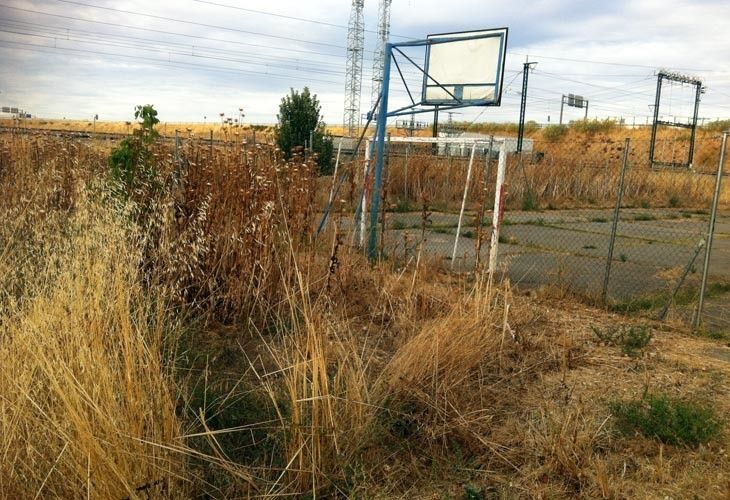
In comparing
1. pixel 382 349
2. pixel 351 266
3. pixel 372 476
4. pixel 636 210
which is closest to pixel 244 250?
pixel 351 266

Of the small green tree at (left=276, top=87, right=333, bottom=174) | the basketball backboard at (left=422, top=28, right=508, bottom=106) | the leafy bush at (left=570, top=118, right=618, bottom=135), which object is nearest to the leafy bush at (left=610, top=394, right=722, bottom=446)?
the basketball backboard at (left=422, top=28, right=508, bottom=106)

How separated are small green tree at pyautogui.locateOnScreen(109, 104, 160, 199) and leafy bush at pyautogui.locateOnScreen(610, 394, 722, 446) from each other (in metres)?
3.79

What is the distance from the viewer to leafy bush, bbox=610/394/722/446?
336 centimetres

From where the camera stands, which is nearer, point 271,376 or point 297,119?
point 271,376

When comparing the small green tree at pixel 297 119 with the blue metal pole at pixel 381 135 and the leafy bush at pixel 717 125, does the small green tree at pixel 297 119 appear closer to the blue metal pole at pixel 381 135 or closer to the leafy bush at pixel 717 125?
the blue metal pole at pixel 381 135

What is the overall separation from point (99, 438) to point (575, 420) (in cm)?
215

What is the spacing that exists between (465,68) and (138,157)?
533cm

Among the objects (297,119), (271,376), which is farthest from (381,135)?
(297,119)

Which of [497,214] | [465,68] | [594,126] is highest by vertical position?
[594,126]

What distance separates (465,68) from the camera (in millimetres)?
9141

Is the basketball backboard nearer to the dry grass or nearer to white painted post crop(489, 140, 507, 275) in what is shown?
white painted post crop(489, 140, 507, 275)

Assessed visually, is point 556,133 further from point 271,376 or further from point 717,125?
point 271,376

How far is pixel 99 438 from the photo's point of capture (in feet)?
7.94

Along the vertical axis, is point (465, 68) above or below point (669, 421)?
above
